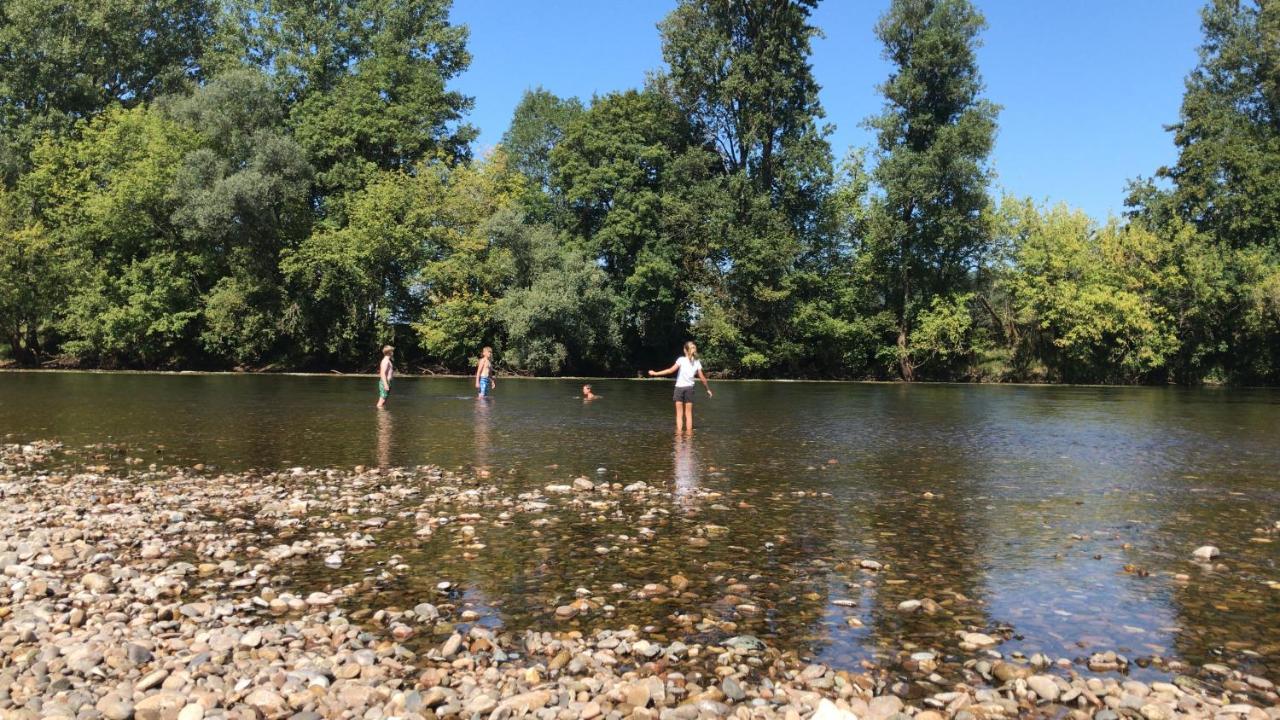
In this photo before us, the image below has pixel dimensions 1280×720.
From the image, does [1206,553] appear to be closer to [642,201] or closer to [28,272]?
[642,201]

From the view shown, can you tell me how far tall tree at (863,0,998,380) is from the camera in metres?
67.2

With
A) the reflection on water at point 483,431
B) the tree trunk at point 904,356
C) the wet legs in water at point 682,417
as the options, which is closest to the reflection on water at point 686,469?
the wet legs in water at point 682,417

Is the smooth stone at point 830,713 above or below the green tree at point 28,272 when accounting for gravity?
below

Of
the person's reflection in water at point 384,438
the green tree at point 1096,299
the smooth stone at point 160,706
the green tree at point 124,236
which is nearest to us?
the smooth stone at point 160,706

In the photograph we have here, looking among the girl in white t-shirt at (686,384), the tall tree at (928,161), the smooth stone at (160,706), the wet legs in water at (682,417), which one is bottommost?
the smooth stone at (160,706)

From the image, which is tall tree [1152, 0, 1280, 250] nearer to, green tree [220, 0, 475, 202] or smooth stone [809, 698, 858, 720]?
green tree [220, 0, 475, 202]

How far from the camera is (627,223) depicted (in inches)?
2758

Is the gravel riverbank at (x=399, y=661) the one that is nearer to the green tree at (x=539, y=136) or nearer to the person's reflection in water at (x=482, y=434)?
the person's reflection in water at (x=482, y=434)

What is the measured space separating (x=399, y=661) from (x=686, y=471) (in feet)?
35.1

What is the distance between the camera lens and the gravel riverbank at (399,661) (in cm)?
618

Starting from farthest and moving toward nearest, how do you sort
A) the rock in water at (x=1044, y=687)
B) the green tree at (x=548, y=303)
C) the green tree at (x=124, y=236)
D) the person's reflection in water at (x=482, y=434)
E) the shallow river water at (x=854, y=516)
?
the green tree at (x=124, y=236)
the green tree at (x=548, y=303)
the person's reflection in water at (x=482, y=434)
the shallow river water at (x=854, y=516)
the rock in water at (x=1044, y=687)

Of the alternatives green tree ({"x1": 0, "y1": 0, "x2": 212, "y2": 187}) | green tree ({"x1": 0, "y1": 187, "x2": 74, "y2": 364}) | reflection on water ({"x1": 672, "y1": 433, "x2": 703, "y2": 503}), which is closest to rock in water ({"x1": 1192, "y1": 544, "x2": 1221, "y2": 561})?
reflection on water ({"x1": 672, "y1": 433, "x2": 703, "y2": 503})

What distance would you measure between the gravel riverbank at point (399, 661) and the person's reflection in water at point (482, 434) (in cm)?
689

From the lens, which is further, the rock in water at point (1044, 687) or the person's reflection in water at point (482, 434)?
the person's reflection in water at point (482, 434)
